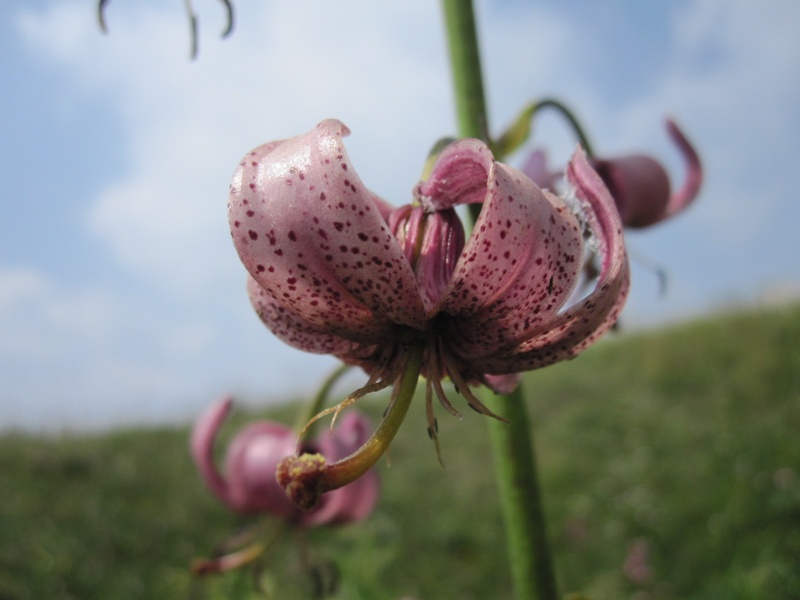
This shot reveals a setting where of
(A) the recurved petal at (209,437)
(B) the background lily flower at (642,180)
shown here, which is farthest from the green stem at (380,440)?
(A) the recurved petal at (209,437)

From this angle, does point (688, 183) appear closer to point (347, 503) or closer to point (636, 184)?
point (636, 184)

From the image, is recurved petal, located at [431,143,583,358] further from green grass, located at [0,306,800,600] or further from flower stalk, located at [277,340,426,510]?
green grass, located at [0,306,800,600]

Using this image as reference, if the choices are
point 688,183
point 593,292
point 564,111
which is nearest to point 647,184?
point 688,183

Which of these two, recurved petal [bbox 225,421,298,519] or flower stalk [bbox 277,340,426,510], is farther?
recurved petal [bbox 225,421,298,519]

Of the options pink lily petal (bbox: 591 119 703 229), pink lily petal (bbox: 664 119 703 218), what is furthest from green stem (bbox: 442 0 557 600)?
pink lily petal (bbox: 664 119 703 218)

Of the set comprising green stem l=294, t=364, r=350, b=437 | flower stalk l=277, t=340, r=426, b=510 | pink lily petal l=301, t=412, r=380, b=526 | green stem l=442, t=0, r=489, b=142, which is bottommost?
pink lily petal l=301, t=412, r=380, b=526

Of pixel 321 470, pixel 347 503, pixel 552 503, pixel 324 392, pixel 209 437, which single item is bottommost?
pixel 552 503

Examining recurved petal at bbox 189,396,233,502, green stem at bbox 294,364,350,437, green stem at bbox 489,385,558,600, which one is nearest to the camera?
green stem at bbox 489,385,558,600

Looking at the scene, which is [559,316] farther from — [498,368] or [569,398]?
[569,398]
